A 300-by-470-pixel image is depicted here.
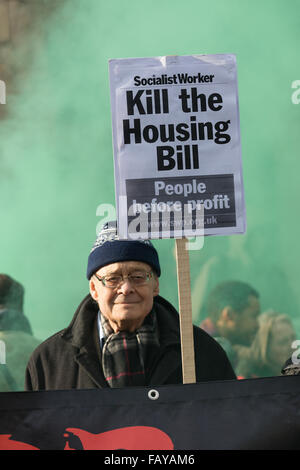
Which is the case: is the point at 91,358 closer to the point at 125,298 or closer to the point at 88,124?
the point at 125,298

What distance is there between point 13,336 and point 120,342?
1084 mm

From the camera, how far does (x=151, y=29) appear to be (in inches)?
139

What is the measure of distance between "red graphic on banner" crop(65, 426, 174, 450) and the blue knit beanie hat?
2.14ft

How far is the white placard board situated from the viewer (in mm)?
2369

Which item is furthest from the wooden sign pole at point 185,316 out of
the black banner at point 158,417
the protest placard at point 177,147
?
the black banner at point 158,417

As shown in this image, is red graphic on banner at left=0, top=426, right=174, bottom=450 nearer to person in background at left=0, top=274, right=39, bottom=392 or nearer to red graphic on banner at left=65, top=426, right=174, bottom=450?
red graphic on banner at left=65, top=426, right=174, bottom=450

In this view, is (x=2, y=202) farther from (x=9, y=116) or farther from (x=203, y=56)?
(x=203, y=56)

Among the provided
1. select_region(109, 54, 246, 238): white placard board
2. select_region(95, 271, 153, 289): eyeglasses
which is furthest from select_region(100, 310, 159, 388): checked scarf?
select_region(109, 54, 246, 238): white placard board

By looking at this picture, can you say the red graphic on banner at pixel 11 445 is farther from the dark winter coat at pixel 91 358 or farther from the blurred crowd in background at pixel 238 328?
the blurred crowd in background at pixel 238 328

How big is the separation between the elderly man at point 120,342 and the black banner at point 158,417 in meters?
0.37

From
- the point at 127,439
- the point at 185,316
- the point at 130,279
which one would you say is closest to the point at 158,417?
the point at 127,439

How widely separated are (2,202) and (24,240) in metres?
0.21
